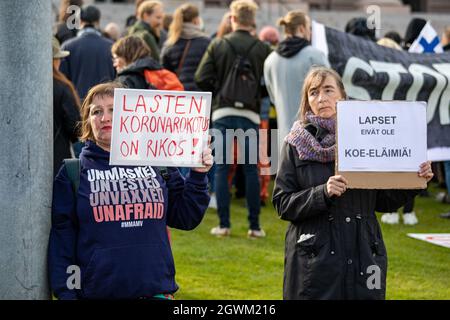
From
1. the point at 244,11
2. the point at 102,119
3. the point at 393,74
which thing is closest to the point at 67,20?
the point at 244,11

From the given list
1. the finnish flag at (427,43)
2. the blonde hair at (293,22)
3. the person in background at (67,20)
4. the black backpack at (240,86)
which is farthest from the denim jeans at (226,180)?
the finnish flag at (427,43)

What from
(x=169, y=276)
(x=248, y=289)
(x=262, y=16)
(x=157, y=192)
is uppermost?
(x=262, y=16)

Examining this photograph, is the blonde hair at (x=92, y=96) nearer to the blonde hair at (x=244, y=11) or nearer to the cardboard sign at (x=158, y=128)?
the cardboard sign at (x=158, y=128)

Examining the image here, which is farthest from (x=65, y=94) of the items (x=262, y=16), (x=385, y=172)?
(x=262, y=16)

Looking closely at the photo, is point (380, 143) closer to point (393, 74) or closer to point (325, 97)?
point (325, 97)

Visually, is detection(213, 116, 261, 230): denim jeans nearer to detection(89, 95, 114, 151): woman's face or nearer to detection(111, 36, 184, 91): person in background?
detection(111, 36, 184, 91): person in background

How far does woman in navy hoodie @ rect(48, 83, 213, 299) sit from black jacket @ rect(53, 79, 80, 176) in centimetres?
236

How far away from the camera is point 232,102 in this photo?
9.11 metres

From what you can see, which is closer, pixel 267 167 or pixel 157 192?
pixel 157 192

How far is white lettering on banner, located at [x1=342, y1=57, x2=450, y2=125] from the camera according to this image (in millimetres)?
8539

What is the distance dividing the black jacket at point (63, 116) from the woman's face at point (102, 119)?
2.27 metres

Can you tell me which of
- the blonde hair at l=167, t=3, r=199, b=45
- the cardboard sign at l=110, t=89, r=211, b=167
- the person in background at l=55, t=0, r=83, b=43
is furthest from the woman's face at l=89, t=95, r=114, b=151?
the person in background at l=55, t=0, r=83, b=43

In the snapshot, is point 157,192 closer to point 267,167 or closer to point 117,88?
point 117,88

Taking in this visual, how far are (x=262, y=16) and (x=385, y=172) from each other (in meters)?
20.4
